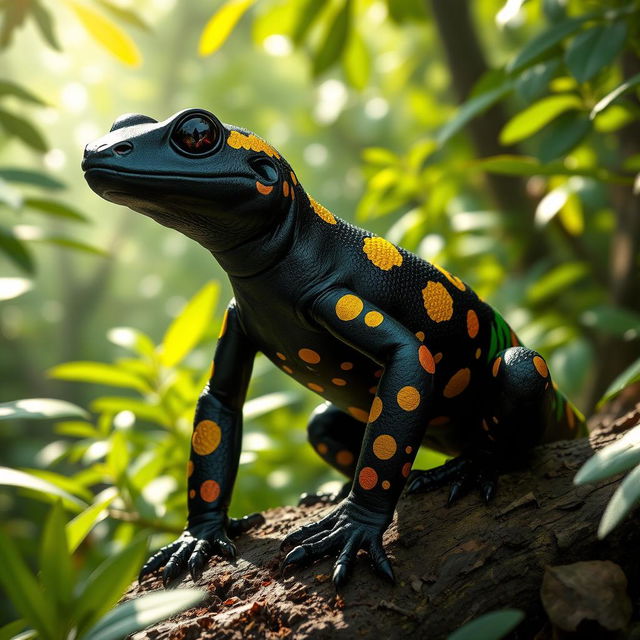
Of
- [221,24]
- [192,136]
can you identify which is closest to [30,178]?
[221,24]

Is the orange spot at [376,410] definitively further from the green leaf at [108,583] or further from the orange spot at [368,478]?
the green leaf at [108,583]

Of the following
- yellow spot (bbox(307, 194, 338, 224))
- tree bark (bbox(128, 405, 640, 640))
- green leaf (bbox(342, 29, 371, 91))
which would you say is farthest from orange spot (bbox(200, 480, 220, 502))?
green leaf (bbox(342, 29, 371, 91))

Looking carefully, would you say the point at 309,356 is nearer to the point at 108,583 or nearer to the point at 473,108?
the point at 108,583

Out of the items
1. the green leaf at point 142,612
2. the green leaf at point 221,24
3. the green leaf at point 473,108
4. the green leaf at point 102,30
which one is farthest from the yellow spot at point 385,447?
Answer: the green leaf at point 102,30

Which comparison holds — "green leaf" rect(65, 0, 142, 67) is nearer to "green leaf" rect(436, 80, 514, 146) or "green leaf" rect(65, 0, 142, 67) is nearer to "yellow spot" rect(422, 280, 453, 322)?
"green leaf" rect(436, 80, 514, 146)

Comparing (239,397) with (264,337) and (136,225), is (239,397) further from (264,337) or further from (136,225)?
(136,225)

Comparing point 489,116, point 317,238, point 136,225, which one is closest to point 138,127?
point 317,238
